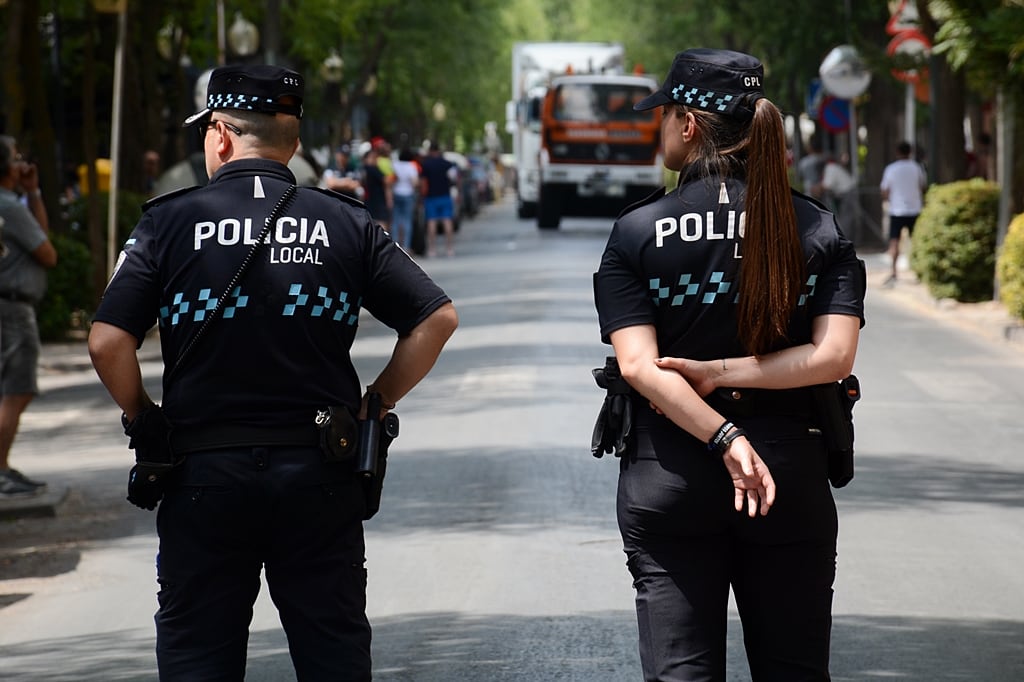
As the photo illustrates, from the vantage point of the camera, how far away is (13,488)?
31.4 ft

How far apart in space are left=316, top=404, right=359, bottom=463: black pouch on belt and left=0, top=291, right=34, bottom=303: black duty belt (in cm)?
620

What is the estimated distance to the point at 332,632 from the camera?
152 inches

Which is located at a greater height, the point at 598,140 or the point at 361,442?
the point at 361,442

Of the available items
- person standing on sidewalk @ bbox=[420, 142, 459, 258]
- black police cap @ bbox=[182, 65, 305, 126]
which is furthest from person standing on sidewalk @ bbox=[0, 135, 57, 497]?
person standing on sidewalk @ bbox=[420, 142, 459, 258]

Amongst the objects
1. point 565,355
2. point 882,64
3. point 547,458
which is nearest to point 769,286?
point 547,458

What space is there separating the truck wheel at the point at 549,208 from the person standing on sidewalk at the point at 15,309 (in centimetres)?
2778

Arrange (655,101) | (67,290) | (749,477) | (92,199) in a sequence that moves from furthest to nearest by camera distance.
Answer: (92,199)
(67,290)
(655,101)
(749,477)

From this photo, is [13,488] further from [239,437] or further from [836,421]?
[836,421]

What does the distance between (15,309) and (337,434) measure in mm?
6276

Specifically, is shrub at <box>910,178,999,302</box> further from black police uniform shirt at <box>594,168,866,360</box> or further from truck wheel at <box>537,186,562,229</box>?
black police uniform shirt at <box>594,168,866,360</box>

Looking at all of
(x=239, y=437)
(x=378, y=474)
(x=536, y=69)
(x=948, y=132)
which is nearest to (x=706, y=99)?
(x=378, y=474)

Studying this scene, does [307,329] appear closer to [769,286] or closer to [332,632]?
[332,632]

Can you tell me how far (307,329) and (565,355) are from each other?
11.8 metres

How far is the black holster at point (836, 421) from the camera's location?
3895 mm
